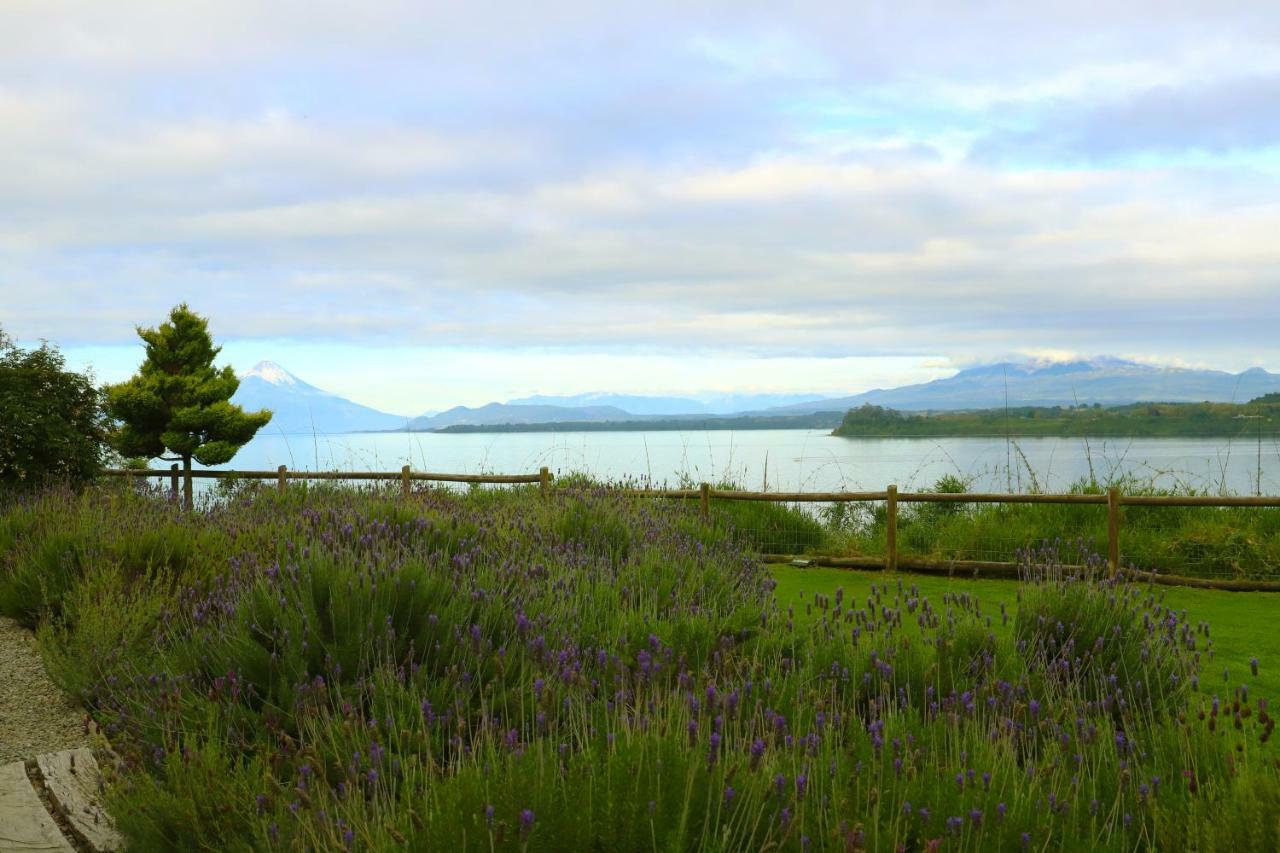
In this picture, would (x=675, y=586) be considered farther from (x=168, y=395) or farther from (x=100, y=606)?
(x=168, y=395)

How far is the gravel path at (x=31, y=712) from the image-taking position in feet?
16.1

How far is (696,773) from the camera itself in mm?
2592

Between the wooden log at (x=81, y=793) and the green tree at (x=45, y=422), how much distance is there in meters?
8.17

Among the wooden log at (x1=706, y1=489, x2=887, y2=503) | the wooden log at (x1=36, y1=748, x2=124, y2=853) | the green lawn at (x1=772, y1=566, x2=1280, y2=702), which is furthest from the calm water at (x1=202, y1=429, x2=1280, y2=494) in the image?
the wooden log at (x1=36, y1=748, x2=124, y2=853)

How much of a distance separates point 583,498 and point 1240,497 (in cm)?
667

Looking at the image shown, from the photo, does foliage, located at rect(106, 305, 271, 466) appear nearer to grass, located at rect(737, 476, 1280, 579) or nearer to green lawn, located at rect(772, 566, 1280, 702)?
grass, located at rect(737, 476, 1280, 579)

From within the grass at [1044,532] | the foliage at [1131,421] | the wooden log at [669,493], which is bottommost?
the grass at [1044,532]

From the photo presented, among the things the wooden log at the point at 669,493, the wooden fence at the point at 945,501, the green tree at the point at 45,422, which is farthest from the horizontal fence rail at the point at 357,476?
the wooden log at the point at 669,493

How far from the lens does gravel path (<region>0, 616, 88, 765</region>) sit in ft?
16.1

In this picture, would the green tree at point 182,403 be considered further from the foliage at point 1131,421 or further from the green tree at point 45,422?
the foliage at point 1131,421

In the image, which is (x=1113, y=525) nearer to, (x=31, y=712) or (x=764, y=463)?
(x=764, y=463)

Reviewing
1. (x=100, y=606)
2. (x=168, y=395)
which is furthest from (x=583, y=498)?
(x=168, y=395)

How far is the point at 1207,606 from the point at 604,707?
7.47m

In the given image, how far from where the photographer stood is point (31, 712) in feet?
17.7
